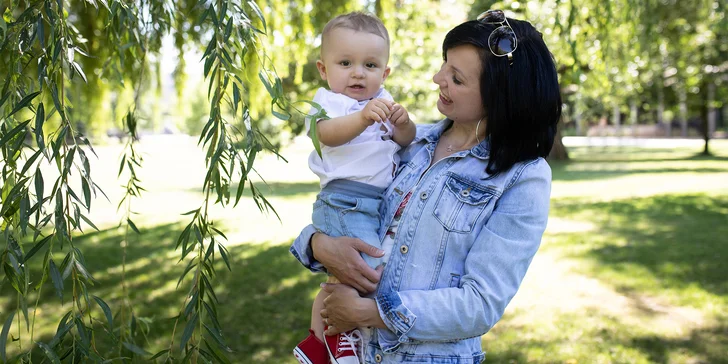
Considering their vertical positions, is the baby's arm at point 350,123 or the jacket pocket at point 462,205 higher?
the baby's arm at point 350,123

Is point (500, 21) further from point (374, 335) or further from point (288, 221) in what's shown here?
point (288, 221)

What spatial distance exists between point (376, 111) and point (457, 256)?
41 centimetres

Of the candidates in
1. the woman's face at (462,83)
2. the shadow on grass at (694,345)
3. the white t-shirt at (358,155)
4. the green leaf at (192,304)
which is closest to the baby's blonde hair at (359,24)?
the white t-shirt at (358,155)

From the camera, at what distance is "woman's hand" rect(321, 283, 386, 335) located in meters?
1.71

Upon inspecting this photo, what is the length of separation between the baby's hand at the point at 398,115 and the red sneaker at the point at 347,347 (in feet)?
1.83

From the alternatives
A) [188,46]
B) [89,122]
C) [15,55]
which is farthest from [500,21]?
[89,122]

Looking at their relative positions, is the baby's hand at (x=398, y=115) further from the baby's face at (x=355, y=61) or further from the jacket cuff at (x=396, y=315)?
the jacket cuff at (x=396, y=315)

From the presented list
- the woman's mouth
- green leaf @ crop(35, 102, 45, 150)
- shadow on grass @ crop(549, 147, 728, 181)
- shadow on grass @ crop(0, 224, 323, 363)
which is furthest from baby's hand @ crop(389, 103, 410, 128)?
shadow on grass @ crop(549, 147, 728, 181)

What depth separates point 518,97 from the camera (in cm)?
171

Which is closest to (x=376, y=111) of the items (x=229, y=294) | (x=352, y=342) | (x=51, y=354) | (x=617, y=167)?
(x=352, y=342)

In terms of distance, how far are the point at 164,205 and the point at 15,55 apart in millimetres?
11348

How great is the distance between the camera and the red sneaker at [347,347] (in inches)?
71.9

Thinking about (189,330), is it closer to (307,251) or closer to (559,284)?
(307,251)

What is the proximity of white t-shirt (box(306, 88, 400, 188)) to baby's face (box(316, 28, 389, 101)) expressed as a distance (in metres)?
0.04
